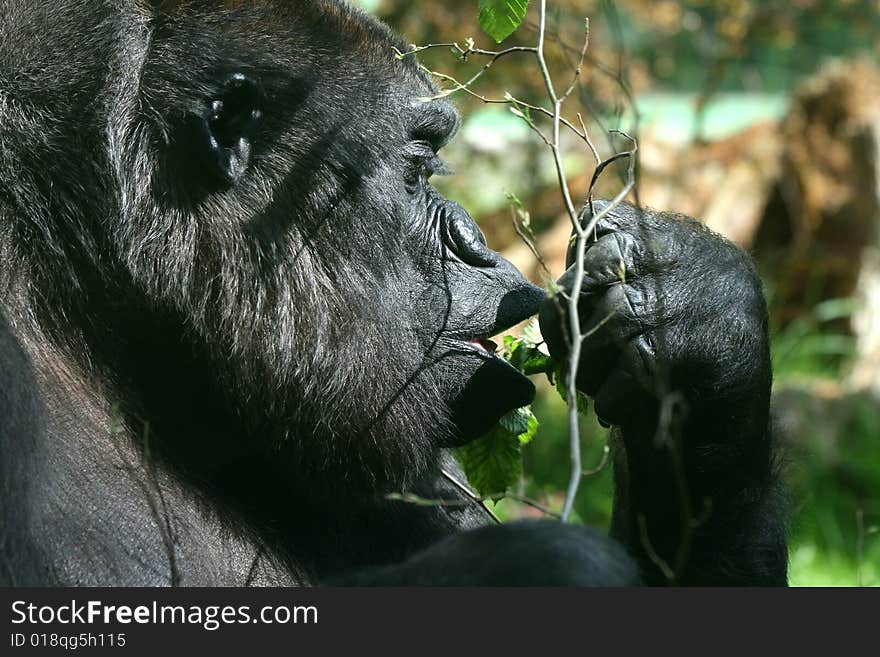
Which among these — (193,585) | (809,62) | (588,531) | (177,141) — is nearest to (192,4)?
(177,141)

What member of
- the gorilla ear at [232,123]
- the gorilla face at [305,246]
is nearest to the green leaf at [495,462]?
the gorilla face at [305,246]

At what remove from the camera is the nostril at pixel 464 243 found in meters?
3.27

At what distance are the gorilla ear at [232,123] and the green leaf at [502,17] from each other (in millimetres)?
643

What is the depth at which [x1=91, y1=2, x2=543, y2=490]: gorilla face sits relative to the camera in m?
2.94

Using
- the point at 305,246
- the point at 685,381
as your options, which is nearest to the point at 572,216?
the point at 685,381

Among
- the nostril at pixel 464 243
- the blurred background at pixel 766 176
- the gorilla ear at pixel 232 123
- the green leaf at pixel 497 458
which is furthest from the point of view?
the blurred background at pixel 766 176

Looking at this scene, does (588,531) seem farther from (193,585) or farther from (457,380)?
(193,585)

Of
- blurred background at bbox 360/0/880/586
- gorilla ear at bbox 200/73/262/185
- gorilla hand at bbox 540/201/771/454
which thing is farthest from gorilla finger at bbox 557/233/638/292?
blurred background at bbox 360/0/880/586

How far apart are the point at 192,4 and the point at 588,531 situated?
1804mm

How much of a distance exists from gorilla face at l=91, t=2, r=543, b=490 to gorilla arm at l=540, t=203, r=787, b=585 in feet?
0.99

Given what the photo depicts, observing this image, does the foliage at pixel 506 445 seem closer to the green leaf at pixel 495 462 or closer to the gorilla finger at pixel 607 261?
the green leaf at pixel 495 462

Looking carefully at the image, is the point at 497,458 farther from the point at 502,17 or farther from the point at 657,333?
the point at 502,17

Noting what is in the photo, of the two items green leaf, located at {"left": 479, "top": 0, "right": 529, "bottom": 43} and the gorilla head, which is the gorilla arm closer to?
the gorilla head

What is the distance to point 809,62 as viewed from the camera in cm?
1834
